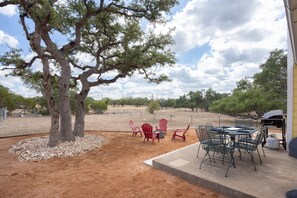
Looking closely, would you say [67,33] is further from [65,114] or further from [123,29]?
[65,114]

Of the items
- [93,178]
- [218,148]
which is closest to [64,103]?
[93,178]

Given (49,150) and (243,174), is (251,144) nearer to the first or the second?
(243,174)

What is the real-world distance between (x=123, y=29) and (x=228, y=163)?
7218 mm

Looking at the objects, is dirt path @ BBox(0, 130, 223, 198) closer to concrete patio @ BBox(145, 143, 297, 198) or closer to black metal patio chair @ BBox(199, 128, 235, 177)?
concrete patio @ BBox(145, 143, 297, 198)

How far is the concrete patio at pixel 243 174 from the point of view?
309 cm

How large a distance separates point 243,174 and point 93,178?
3.14 metres

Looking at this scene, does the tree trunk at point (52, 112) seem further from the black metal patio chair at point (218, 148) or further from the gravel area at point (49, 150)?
the black metal patio chair at point (218, 148)

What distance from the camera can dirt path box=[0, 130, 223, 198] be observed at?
3463 millimetres

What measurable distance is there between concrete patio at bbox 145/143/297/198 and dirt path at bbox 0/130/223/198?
0.58ft

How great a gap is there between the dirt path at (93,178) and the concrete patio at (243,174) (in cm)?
18

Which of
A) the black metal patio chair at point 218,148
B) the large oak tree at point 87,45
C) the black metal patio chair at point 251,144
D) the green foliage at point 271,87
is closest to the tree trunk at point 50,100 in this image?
the large oak tree at point 87,45

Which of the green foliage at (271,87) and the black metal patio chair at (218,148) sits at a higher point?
the green foliage at (271,87)

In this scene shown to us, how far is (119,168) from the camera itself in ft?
15.7

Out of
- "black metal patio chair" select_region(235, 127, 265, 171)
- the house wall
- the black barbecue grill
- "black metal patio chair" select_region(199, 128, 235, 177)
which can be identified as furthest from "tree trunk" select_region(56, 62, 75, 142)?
the house wall
